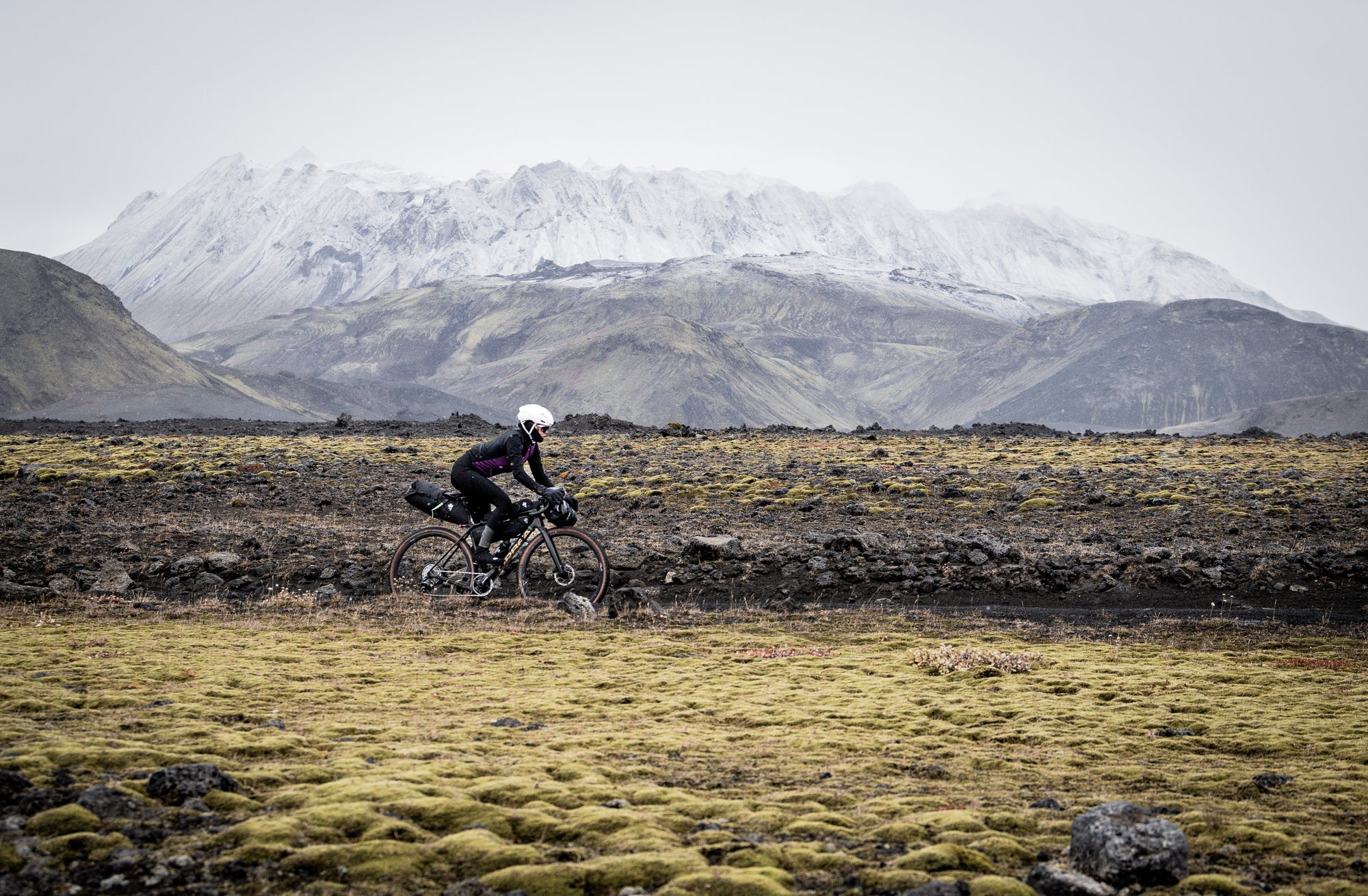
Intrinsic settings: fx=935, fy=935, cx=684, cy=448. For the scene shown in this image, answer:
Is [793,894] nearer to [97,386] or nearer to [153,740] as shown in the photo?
[153,740]

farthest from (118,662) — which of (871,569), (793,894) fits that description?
(871,569)

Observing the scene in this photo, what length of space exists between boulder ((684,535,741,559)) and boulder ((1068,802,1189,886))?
49.0ft

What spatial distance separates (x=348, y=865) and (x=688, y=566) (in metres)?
15.1

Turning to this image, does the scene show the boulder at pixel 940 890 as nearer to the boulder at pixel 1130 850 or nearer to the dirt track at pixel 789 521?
the boulder at pixel 1130 850

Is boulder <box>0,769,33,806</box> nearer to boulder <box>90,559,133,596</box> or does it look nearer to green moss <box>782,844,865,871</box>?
green moss <box>782,844,865,871</box>

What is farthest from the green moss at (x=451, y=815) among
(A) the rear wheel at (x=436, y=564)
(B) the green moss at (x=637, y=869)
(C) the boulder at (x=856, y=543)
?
(C) the boulder at (x=856, y=543)

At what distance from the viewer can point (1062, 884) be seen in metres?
5.92

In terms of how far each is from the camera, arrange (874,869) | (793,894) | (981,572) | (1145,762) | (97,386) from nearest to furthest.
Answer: (793,894), (874,869), (1145,762), (981,572), (97,386)

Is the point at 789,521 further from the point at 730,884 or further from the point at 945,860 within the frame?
the point at 730,884

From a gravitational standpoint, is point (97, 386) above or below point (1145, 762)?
above

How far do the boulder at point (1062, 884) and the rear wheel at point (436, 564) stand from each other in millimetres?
12631

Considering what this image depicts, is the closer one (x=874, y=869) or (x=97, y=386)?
(x=874, y=869)

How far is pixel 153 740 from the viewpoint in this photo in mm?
8156

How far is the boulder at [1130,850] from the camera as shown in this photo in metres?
6.04
